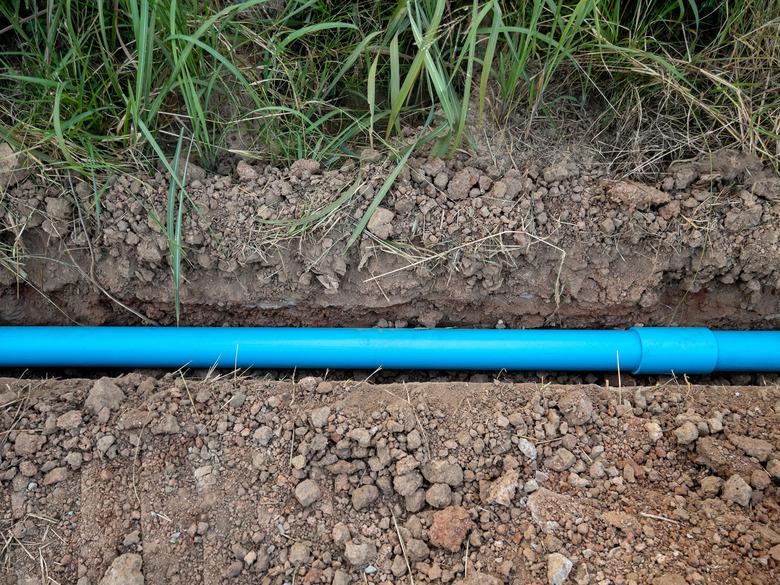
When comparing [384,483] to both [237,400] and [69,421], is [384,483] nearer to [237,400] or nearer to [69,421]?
[237,400]

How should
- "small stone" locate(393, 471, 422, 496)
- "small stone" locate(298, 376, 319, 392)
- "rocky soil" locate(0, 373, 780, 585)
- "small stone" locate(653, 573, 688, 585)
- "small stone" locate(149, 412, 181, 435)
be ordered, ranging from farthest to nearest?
"small stone" locate(298, 376, 319, 392) → "small stone" locate(149, 412, 181, 435) → "small stone" locate(393, 471, 422, 496) → "rocky soil" locate(0, 373, 780, 585) → "small stone" locate(653, 573, 688, 585)

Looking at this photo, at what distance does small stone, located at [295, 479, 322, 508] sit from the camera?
1.48 metres

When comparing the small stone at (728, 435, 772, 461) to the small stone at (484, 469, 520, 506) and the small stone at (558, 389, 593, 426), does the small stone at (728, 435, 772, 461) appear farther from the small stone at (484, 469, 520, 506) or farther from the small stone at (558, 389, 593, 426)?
the small stone at (484, 469, 520, 506)

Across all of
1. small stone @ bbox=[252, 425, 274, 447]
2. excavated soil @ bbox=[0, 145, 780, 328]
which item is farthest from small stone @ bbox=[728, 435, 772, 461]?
small stone @ bbox=[252, 425, 274, 447]

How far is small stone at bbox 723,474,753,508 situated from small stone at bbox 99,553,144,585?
1.41 m

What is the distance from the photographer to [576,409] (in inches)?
65.2

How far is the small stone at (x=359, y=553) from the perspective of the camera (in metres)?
1.39

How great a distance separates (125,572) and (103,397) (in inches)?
19.2

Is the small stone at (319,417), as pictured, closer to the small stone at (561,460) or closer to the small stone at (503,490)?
the small stone at (503,490)

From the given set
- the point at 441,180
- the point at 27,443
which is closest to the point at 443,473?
the point at 441,180

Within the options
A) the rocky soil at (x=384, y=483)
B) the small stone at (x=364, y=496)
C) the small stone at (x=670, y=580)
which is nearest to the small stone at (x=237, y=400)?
the rocky soil at (x=384, y=483)

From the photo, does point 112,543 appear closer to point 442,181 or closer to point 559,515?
point 559,515

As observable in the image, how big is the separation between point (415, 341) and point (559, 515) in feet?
2.19

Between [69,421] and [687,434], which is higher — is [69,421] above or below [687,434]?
below
